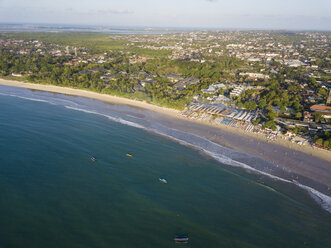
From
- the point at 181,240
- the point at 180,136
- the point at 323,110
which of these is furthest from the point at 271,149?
the point at 181,240

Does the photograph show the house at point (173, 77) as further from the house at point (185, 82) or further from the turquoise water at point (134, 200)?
the turquoise water at point (134, 200)

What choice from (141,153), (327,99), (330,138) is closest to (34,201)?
(141,153)

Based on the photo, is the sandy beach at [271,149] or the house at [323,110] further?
the house at [323,110]

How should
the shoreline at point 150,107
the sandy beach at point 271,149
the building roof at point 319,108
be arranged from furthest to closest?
the building roof at point 319,108 < the shoreline at point 150,107 < the sandy beach at point 271,149

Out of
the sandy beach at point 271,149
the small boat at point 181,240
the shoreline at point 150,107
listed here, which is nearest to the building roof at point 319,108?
the shoreline at point 150,107

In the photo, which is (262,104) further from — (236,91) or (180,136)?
(180,136)

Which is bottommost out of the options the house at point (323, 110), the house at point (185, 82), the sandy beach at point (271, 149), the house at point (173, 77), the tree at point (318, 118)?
the sandy beach at point (271, 149)

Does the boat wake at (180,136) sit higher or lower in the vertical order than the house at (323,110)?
lower
